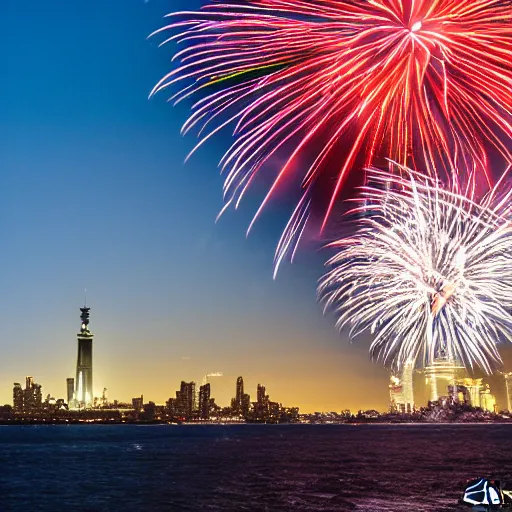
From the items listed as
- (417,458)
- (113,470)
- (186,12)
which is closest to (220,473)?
(113,470)

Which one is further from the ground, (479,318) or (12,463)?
(479,318)

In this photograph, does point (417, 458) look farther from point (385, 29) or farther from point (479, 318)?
point (385, 29)

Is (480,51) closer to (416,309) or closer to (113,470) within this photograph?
(416,309)

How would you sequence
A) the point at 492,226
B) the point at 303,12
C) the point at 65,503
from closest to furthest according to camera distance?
the point at 303,12
the point at 492,226
the point at 65,503

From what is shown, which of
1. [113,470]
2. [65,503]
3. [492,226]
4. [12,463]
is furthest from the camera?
[12,463]

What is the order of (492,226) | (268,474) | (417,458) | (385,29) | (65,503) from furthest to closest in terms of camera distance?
(417,458), (268,474), (65,503), (492,226), (385,29)


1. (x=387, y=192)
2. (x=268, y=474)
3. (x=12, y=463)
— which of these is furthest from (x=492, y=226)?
(x=12, y=463)

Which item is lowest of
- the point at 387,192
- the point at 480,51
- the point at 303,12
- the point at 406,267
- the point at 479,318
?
the point at 479,318

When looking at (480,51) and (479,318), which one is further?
(479,318)

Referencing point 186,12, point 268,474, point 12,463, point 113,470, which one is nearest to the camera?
point 186,12
